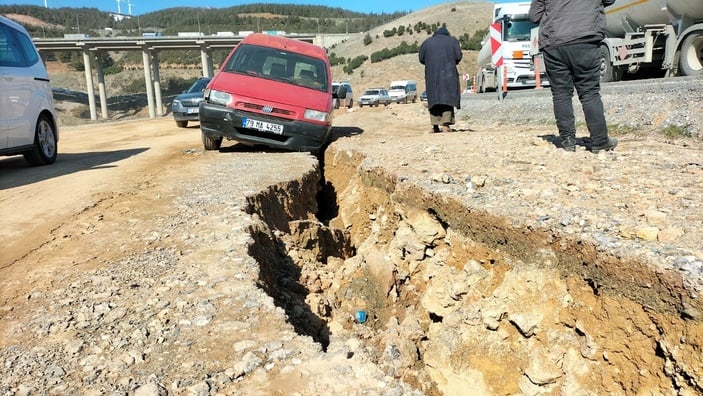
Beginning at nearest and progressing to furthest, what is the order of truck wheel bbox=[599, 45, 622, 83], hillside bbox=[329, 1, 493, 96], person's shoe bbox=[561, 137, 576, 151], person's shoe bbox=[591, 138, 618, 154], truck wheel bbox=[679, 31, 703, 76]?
person's shoe bbox=[591, 138, 618, 154]
person's shoe bbox=[561, 137, 576, 151]
truck wheel bbox=[679, 31, 703, 76]
truck wheel bbox=[599, 45, 622, 83]
hillside bbox=[329, 1, 493, 96]

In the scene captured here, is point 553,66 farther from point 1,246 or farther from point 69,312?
point 1,246

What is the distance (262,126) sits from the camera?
7359 mm

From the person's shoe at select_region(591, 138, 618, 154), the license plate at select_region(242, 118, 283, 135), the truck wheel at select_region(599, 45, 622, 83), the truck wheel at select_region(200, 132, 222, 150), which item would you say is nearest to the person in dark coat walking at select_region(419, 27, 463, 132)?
the license plate at select_region(242, 118, 283, 135)

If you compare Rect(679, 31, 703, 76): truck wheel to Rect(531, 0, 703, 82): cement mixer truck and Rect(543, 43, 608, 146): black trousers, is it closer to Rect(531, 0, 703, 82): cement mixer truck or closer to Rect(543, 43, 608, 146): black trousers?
Rect(531, 0, 703, 82): cement mixer truck

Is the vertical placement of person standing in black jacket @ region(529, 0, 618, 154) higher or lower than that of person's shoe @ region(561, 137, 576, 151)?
higher

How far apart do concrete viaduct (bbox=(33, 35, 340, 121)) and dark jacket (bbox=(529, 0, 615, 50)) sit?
55978mm

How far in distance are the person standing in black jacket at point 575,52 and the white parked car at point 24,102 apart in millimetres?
6395

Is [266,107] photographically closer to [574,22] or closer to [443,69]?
[443,69]

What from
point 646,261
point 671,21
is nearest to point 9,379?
point 646,261

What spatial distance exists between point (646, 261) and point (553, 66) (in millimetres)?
3169

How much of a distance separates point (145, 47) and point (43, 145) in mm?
54441

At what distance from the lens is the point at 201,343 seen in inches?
88.5

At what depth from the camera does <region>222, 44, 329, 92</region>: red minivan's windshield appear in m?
8.07

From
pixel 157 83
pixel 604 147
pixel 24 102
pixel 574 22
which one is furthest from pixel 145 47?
pixel 604 147
